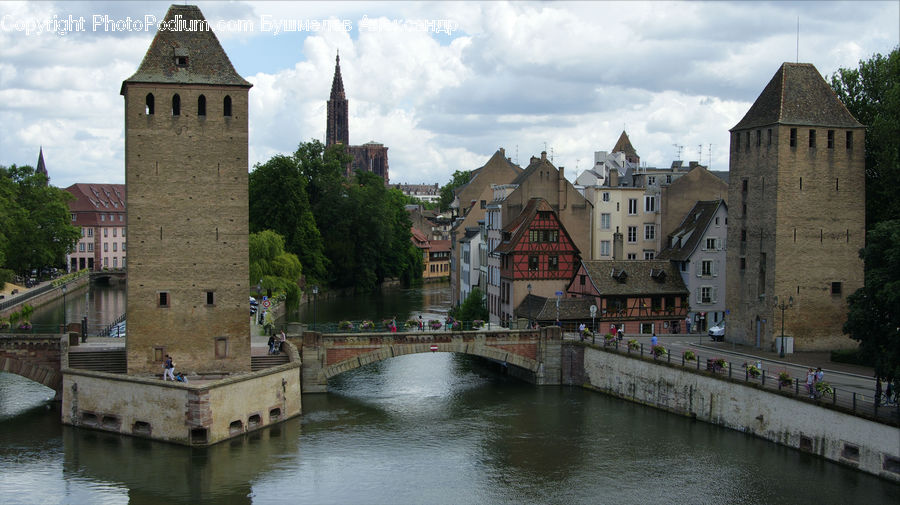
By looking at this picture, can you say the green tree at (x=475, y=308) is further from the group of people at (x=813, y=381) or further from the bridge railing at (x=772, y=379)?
the group of people at (x=813, y=381)

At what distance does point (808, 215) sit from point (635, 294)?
1211cm

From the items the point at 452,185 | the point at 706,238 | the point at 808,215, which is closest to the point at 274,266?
the point at 706,238

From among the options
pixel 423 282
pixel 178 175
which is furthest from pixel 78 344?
pixel 423 282

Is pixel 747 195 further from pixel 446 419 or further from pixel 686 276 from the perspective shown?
pixel 446 419

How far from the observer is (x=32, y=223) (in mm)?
97125

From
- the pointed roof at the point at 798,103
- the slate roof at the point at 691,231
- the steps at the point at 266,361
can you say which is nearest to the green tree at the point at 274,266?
the slate roof at the point at 691,231

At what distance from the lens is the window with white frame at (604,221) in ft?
218

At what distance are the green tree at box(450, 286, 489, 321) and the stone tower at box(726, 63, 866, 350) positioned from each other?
21081mm

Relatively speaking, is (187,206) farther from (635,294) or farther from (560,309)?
(635,294)

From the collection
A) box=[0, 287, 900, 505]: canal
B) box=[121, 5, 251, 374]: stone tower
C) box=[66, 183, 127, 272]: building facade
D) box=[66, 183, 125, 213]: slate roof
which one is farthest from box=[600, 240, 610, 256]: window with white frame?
box=[66, 183, 125, 213]: slate roof

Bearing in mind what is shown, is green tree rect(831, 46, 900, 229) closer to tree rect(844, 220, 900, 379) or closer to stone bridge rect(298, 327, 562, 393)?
tree rect(844, 220, 900, 379)

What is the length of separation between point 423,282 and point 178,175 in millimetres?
82818

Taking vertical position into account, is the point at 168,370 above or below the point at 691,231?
below

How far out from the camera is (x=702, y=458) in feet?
121
